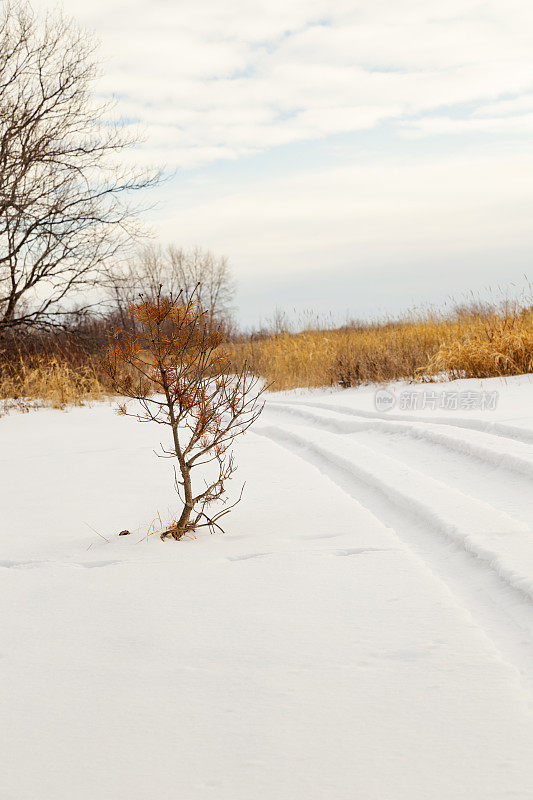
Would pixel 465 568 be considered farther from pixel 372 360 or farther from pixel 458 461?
pixel 372 360

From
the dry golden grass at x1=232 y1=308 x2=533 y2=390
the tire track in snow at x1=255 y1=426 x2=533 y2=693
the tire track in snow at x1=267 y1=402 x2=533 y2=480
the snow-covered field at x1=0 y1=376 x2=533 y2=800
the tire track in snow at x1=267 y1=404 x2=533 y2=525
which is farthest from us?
the dry golden grass at x1=232 y1=308 x2=533 y2=390

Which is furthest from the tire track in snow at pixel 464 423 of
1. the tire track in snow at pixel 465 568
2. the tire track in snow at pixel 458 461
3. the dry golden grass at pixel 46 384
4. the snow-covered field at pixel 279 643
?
the dry golden grass at pixel 46 384

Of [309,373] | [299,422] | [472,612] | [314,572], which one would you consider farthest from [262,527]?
[309,373]

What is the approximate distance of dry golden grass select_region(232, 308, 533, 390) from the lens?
988 centimetres

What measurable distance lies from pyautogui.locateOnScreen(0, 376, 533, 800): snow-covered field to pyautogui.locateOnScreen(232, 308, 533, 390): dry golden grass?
581cm

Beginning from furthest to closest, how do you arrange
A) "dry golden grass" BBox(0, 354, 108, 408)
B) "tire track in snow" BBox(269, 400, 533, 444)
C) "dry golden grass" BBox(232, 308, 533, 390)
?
"dry golden grass" BBox(0, 354, 108, 408), "dry golden grass" BBox(232, 308, 533, 390), "tire track in snow" BBox(269, 400, 533, 444)

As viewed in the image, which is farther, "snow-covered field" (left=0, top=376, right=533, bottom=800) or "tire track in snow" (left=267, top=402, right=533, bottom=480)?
"tire track in snow" (left=267, top=402, right=533, bottom=480)

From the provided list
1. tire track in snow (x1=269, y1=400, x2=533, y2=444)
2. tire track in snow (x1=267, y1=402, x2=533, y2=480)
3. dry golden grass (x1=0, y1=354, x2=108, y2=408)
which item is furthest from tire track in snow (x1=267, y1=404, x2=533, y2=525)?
dry golden grass (x1=0, y1=354, x2=108, y2=408)

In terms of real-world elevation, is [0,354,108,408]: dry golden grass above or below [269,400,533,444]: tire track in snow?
above

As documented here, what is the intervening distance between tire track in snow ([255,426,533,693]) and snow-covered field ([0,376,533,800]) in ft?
0.03

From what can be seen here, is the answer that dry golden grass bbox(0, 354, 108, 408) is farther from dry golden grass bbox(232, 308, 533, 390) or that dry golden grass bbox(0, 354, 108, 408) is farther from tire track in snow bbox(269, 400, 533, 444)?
tire track in snow bbox(269, 400, 533, 444)

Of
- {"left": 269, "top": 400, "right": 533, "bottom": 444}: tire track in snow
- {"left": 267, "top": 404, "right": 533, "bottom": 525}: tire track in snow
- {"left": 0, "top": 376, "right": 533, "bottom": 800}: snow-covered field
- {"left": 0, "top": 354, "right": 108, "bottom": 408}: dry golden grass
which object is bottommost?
{"left": 0, "top": 376, "right": 533, "bottom": 800}: snow-covered field

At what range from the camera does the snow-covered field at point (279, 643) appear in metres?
1.49

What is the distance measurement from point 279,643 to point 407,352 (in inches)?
396
